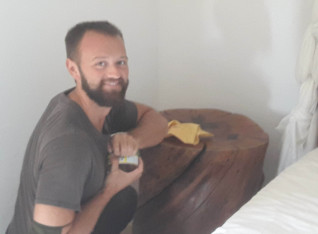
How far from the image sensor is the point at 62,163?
36.8 inches

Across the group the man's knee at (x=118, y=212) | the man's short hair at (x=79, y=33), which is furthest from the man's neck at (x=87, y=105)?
the man's knee at (x=118, y=212)

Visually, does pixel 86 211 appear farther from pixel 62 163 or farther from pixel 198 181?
pixel 198 181

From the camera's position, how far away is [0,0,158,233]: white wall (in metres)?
1.34

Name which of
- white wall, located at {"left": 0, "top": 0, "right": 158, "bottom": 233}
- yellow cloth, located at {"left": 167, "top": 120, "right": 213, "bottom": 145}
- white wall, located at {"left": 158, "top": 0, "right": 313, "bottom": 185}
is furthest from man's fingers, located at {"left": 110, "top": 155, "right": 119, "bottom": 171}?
white wall, located at {"left": 158, "top": 0, "right": 313, "bottom": 185}

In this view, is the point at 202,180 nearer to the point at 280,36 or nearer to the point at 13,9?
the point at 280,36

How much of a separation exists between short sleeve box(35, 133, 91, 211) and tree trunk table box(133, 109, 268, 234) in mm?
516

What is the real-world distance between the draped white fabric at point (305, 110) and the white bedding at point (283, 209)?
0.37m

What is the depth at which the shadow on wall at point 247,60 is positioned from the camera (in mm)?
1750

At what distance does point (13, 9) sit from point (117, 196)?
28.3 inches

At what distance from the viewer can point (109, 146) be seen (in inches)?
46.3

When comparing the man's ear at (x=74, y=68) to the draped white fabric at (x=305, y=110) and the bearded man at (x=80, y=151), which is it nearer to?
the bearded man at (x=80, y=151)

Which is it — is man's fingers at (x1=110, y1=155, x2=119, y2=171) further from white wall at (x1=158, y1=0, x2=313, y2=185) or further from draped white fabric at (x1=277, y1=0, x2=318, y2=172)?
white wall at (x1=158, y1=0, x2=313, y2=185)

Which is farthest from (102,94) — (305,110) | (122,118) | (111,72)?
(305,110)

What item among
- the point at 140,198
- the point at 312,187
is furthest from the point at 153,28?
the point at 312,187
